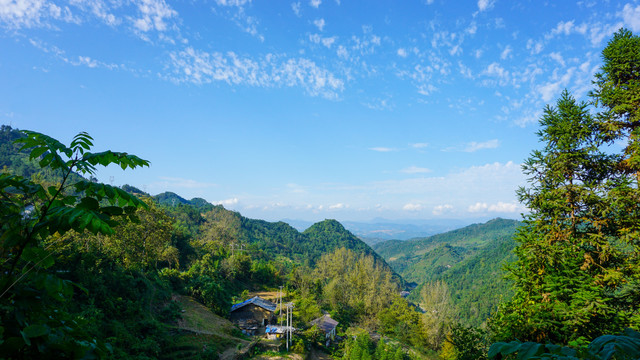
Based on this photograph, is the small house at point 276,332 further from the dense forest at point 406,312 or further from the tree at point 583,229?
the tree at point 583,229

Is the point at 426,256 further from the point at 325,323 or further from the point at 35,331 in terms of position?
the point at 35,331

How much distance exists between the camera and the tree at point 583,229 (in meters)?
7.29

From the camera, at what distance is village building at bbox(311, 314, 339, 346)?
3121 cm

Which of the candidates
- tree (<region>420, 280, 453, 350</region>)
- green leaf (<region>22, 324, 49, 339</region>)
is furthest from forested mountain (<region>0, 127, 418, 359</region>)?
tree (<region>420, 280, 453, 350</region>)

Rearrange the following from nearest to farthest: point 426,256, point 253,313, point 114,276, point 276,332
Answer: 1. point 114,276
2. point 276,332
3. point 253,313
4. point 426,256

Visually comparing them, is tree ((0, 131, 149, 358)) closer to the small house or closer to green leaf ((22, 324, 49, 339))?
green leaf ((22, 324, 49, 339))

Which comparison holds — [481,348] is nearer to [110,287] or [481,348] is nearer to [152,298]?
[110,287]

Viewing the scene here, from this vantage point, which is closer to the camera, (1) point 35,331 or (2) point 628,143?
(1) point 35,331

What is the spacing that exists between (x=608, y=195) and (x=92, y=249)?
24113 millimetres

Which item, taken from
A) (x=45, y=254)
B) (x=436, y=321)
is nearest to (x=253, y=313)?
(x=436, y=321)

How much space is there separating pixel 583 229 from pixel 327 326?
29468 millimetres

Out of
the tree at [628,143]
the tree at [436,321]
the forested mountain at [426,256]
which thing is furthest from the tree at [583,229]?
the forested mountain at [426,256]

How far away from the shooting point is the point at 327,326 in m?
32.9

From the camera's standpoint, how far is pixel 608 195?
7.95 m
